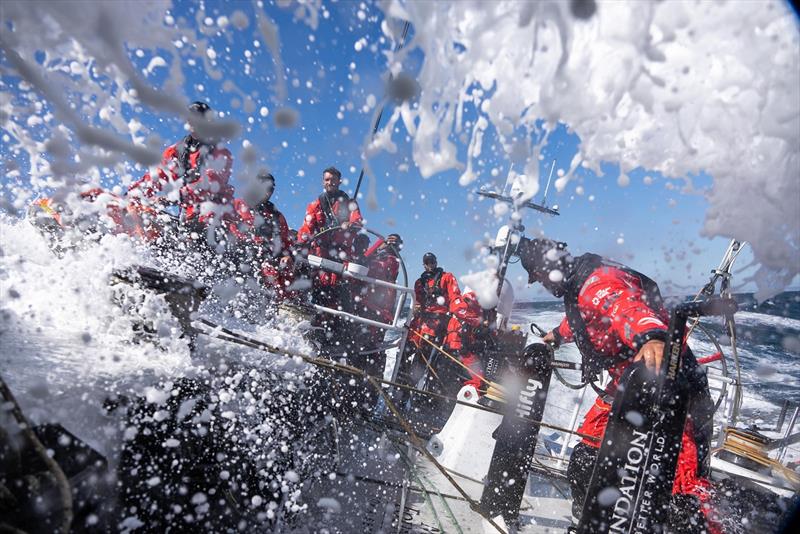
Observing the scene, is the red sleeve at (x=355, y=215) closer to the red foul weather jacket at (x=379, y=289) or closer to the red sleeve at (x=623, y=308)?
the red foul weather jacket at (x=379, y=289)

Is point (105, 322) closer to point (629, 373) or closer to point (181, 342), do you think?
point (181, 342)

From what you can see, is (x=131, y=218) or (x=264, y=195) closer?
(x=131, y=218)

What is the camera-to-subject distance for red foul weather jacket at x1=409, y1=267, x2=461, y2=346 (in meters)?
8.59

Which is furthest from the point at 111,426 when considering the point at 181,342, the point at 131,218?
the point at 131,218

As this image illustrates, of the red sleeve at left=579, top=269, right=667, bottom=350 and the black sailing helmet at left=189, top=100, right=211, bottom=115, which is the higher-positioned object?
the black sailing helmet at left=189, top=100, right=211, bottom=115

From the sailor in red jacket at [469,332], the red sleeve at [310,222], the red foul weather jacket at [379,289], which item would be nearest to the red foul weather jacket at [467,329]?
the sailor in red jacket at [469,332]

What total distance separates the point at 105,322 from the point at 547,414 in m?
9.78

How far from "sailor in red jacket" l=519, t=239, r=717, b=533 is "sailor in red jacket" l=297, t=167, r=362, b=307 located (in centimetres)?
271

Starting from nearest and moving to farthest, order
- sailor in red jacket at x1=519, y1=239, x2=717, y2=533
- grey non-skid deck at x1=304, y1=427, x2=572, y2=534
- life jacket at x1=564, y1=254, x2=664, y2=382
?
grey non-skid deck at x1=304, y1=427, x2=572, y2=534
sailor in red jacket at x1=519, y1=239, x2=717, y2=533
life jacket at x1=564, y1=254, x2=664, y2=382

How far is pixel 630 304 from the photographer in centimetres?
319

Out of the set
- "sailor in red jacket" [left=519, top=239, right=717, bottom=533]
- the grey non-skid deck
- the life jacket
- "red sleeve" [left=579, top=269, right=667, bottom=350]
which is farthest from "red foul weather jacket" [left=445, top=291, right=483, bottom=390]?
"red sleeve" [left=579, top=269, right=667, bottom=350]

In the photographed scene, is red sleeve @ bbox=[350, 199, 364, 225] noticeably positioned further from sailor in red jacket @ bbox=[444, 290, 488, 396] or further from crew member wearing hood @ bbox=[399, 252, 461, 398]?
sailor in red jacket @ bbox=[444, 290, 488, 396]

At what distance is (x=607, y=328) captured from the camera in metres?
3.59

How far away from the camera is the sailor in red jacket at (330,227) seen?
238 inches
